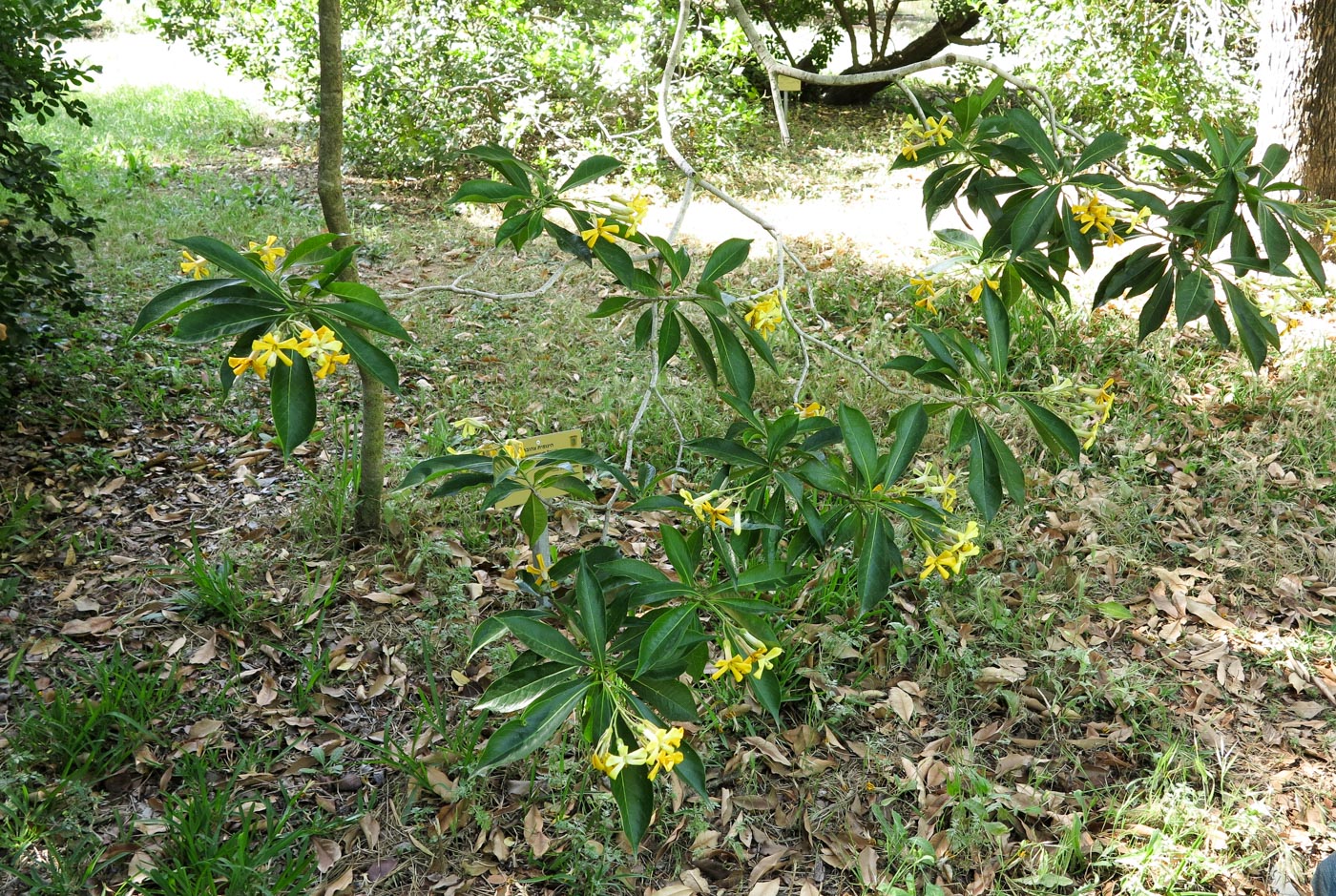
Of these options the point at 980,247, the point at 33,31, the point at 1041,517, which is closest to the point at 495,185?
the point at 980,247

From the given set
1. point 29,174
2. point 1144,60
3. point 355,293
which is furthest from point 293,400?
point 1144,60

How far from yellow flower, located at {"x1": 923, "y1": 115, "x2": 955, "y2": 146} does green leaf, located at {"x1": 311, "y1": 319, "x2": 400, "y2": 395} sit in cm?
114

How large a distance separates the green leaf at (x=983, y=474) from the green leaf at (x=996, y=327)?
123 millimetres

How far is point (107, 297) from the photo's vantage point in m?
3.74

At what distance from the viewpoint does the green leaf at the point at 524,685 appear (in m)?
1.25

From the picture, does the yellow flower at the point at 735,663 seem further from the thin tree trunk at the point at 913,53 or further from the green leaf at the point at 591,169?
the thin tree trunk at the point at 913,53

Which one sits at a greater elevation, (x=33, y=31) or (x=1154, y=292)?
(x=33, y=31)

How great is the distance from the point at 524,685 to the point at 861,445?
65 cm

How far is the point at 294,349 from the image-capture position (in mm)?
1132

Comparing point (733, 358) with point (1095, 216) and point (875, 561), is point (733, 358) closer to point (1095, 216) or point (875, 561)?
point (875, 561)

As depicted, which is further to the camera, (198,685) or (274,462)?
(274,462)

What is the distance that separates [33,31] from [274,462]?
1.70m

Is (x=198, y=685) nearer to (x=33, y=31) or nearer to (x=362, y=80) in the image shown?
(x=33, y=31)

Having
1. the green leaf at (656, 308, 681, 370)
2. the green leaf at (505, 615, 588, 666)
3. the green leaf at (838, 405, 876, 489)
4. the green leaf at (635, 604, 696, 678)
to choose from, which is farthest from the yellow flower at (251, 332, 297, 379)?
the green leaf at (838, 405, 876, 489)
